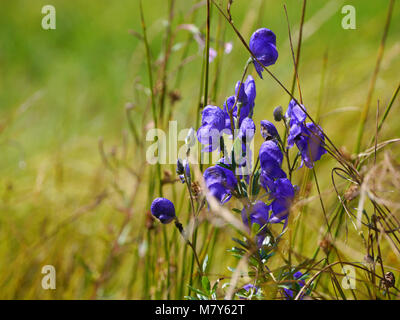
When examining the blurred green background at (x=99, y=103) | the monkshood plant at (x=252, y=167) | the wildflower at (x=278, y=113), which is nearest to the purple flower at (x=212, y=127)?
the monkshood plant at (x=252, y=167)

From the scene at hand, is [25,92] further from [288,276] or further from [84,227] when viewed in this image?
[288,276]

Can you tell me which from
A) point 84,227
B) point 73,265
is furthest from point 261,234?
point 84,227

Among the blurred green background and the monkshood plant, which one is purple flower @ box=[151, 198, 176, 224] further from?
the blurred green background

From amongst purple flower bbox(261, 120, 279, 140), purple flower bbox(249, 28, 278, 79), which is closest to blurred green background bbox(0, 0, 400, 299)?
purple flower bbox(249, 28, 278, 79)

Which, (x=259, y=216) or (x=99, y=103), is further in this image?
(x=99, y=103)

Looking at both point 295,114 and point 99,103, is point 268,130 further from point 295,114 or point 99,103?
point 99,103

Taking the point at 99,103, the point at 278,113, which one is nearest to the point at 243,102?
the point at 278,113

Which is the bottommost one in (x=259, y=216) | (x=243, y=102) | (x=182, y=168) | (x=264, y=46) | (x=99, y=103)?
(x=259, y=216)
